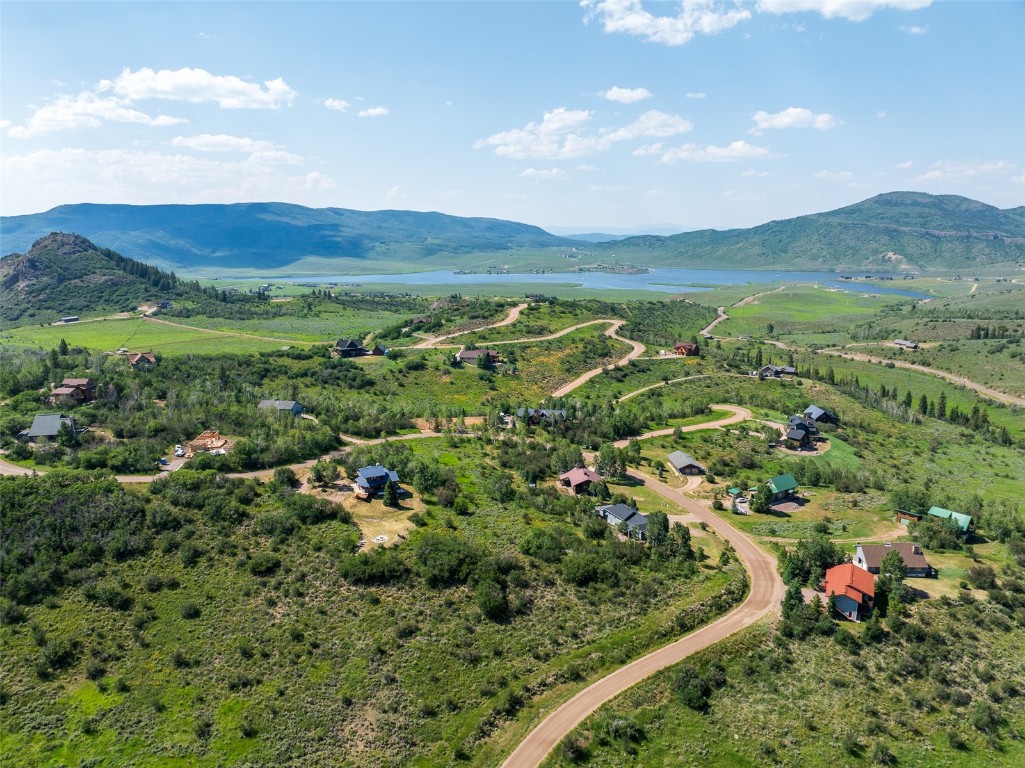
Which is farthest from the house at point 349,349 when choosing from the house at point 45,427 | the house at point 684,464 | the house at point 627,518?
the house at point 627,518

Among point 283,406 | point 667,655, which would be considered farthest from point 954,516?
point 283,406

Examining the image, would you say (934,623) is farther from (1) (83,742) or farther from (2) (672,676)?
(1) (83,742)

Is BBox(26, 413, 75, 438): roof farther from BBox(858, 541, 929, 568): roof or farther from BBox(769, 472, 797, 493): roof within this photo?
BBox(858, 541, 929, 568): roof

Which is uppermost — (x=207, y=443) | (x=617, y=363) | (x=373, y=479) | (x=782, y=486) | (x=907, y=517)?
(x=617, y=363)

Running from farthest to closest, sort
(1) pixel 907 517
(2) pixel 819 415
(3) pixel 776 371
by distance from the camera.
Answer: (3) pixel 776 371
(2) pixel 819 415
(1) pixel 907 517

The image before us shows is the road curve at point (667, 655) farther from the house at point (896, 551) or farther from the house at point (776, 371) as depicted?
the house at point (776, 371)

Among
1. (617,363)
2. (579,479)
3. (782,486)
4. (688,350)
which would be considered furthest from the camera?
(688,350)

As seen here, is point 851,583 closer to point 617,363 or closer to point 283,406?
point 283,406
